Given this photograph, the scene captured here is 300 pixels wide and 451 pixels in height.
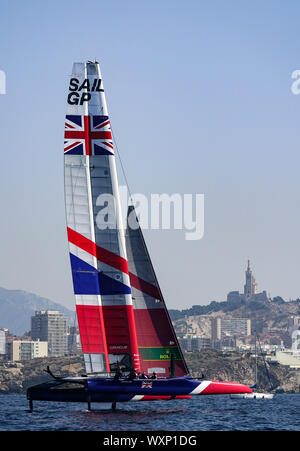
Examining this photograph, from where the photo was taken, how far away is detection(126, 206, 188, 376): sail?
164ft

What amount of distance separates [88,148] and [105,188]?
2.32 meters

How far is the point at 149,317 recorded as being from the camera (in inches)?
2002

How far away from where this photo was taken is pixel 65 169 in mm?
45781

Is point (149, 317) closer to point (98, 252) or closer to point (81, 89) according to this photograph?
point (98, 252)

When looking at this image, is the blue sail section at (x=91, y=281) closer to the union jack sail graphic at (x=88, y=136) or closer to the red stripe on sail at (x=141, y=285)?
the red stripe on sail at (x=141, y=285)
